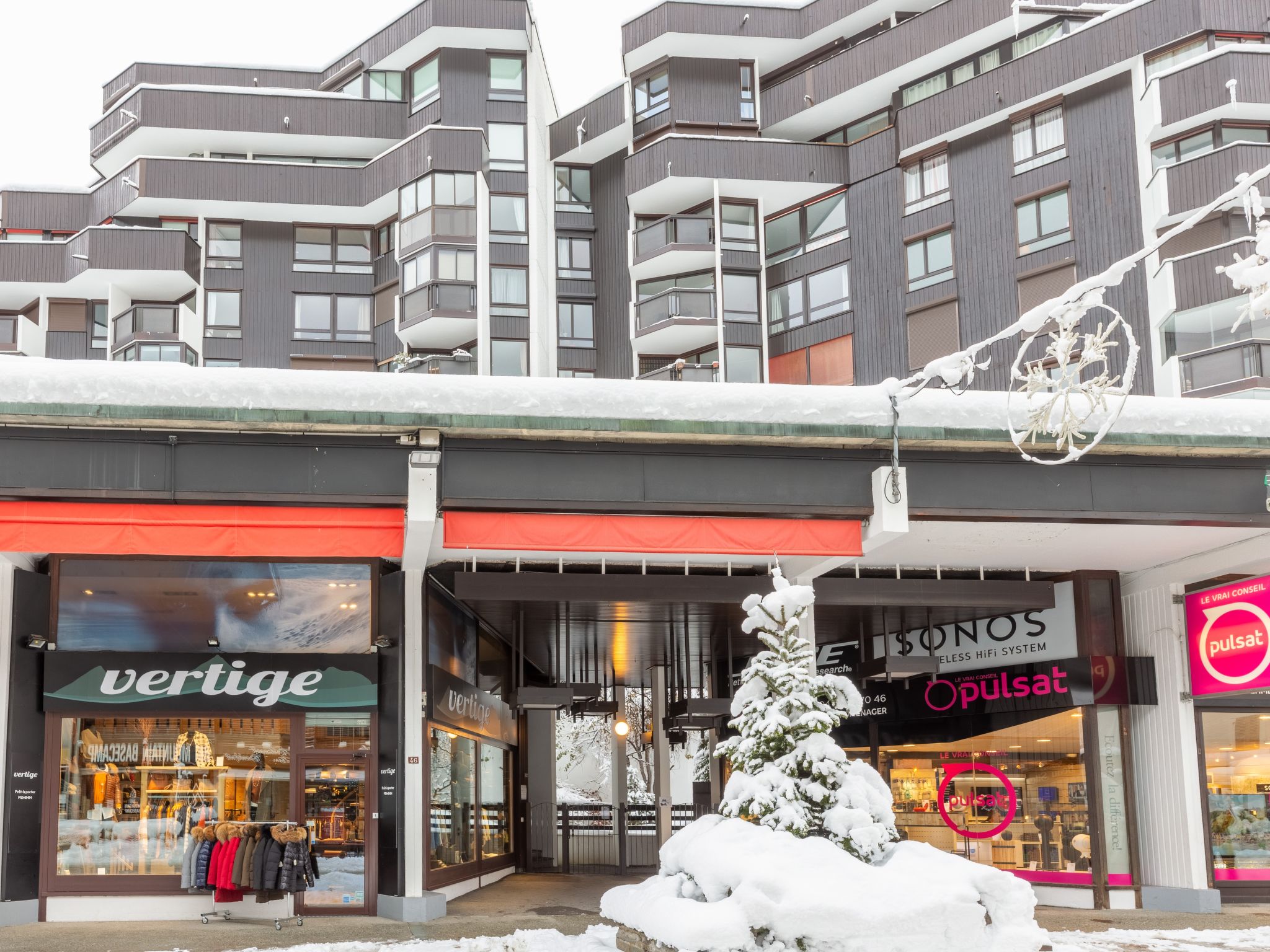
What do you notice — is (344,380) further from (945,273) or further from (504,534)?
(945,273)

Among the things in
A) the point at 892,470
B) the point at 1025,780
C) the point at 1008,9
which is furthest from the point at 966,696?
the point at 1008,9

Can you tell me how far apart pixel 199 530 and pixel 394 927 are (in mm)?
4799

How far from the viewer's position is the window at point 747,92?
124 ft

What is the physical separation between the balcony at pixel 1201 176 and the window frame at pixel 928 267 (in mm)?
5643

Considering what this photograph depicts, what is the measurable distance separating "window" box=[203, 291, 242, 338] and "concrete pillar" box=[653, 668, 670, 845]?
19684 millimetres

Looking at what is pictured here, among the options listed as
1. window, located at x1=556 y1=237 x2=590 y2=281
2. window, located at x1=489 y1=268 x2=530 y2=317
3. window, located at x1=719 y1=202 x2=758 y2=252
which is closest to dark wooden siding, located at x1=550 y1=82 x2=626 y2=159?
window, located at x1=556 y1=237 x2=590 y2=281

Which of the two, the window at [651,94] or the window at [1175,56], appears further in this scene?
the window at [651,94]

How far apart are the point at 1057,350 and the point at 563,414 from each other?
6.01m

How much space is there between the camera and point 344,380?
12516 mm

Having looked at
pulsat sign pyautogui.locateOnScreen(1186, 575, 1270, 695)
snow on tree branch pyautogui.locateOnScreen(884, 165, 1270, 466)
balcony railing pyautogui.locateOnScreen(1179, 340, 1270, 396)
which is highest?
balcony railing pyautogui.locateOnScreen(1179, 340, 1270, 396)

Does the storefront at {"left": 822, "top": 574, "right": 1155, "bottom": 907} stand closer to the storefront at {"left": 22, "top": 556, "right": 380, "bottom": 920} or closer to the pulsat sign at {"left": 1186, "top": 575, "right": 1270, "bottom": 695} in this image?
the pulsat sign at {"left": 1186, "top": 575, "right": 1270, "bottom": 695}

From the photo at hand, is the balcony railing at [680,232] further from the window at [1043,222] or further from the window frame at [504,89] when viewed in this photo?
the window at [1043,222]

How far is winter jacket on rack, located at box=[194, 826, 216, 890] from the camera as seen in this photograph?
1431 centimetres

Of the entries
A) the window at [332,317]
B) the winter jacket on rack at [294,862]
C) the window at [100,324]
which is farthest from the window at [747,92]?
the winter jacket on rack at [294,862]
